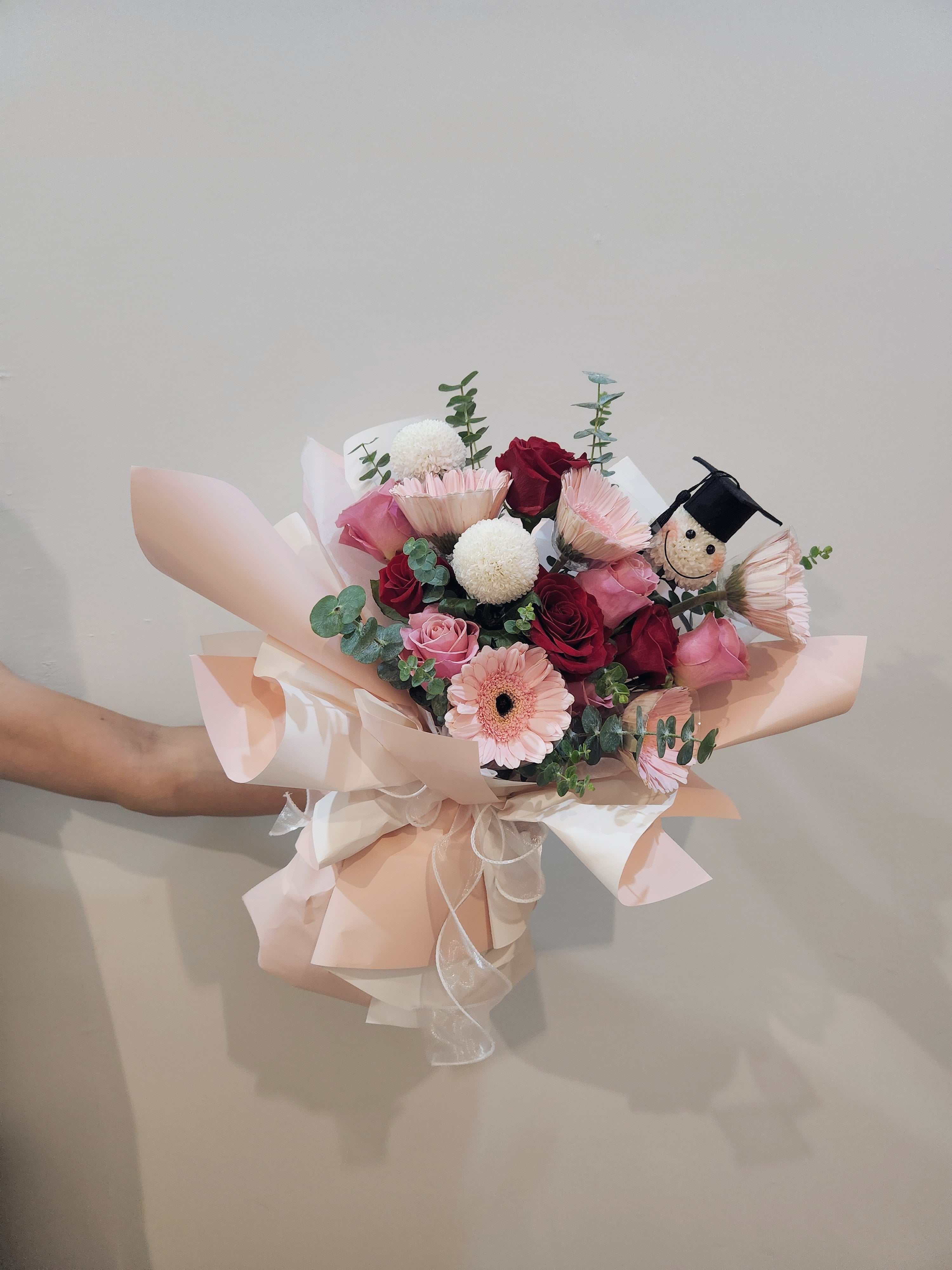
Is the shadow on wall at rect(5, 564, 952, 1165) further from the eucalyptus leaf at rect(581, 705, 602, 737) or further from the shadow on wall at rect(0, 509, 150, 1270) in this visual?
the eucalyptus leaf at rect(581, 705, 602, 737)

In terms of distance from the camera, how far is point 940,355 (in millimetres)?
1075

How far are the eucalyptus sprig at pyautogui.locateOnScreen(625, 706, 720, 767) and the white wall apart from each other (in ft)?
1.55

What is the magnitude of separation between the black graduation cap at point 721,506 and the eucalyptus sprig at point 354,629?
31 cm

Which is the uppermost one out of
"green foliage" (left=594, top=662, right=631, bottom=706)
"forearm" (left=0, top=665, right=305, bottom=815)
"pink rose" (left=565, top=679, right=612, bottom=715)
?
"green foliage" (left=594, top=662, right=631, bottom=706)

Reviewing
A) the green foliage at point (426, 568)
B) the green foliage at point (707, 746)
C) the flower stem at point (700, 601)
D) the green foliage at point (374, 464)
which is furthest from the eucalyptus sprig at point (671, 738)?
the green foliage at point (374, 464)

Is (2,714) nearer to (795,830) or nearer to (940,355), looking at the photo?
(795,830)

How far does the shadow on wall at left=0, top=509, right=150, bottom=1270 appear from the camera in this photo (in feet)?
3.31

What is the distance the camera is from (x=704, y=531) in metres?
0.71

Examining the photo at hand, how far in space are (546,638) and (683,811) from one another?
260 mm

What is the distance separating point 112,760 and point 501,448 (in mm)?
667

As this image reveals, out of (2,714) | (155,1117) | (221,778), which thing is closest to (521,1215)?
(155,1117)

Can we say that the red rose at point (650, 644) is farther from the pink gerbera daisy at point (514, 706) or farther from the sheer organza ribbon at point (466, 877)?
the sheer organza ribbon at point (466, 877)

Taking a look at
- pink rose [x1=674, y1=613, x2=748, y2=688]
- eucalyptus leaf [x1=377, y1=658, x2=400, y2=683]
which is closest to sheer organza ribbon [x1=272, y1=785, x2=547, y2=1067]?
eucalyptus leaf [x1=377, y1=658, x2=400, y2=683]

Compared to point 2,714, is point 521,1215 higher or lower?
lower
